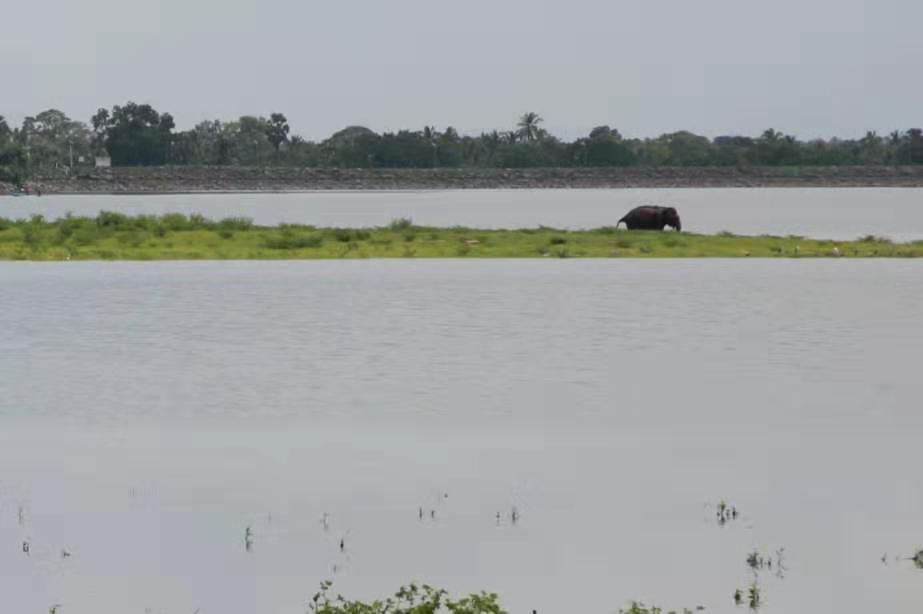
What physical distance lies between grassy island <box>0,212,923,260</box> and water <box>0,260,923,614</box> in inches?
670

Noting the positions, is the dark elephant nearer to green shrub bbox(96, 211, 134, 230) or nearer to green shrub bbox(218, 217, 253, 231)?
green shrub bbox(218, 217, 253, 231)

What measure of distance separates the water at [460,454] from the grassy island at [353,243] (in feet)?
55.9

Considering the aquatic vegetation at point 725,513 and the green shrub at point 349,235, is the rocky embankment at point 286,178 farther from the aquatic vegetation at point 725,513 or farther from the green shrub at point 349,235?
the aquatic vegetation at point 725,513

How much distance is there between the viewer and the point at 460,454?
15.0 meters

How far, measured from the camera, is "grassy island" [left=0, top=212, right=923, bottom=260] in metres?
47.5

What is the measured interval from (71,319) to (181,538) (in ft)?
58.8

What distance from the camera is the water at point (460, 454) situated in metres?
10.6

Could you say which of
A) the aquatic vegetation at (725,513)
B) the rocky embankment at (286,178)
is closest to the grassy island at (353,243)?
the aquatic vegetation at (725,513)

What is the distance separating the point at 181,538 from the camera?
1159 centimetres

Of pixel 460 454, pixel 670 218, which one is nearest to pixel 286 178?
pixel 670 218

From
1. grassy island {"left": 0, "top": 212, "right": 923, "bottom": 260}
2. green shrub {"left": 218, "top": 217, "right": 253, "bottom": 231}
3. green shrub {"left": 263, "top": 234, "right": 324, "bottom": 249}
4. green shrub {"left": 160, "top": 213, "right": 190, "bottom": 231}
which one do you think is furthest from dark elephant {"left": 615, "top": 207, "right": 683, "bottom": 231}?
green shrub {"left": 160, "top": 213, "right": 190, "bottom": 231}

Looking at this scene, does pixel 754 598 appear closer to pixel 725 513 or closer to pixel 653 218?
pixel 725 513

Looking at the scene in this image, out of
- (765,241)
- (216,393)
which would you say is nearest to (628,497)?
(216,393)

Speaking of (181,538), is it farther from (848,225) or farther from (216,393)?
(848,225)
